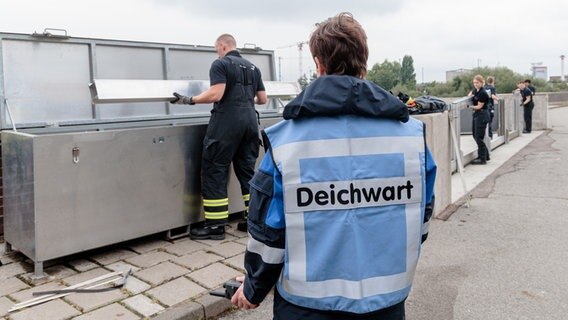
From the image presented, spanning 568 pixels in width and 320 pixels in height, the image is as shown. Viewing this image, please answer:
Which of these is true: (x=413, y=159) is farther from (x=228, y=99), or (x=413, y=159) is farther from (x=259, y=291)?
(x=228, y=99)

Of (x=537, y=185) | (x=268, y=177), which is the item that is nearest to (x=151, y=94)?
(x=268, y=177)

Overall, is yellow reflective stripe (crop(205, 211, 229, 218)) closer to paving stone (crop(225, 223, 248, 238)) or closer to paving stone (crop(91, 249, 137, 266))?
paving stone (crop(225, 223, 248, 238))

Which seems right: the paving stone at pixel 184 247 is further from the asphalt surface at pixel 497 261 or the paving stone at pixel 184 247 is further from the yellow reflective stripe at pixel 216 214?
the asphalt surface at pixel 497 261

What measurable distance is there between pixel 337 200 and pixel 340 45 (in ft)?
1.76

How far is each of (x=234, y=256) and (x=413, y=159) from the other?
2.88 metres

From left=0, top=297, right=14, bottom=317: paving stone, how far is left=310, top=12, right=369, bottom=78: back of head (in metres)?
2.75

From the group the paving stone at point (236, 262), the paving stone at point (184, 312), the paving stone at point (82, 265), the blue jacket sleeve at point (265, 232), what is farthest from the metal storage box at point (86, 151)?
the blue jacket sleeve at point (265, 232)

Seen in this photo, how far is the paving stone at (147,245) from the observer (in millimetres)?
4547

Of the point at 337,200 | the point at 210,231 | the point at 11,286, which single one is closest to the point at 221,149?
the point at 210,231

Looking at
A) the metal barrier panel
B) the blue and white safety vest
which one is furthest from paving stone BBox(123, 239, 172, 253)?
the blue and white safety vest

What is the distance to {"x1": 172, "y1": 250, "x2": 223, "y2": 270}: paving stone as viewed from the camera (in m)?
4.14

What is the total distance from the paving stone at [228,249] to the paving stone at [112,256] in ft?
2.32

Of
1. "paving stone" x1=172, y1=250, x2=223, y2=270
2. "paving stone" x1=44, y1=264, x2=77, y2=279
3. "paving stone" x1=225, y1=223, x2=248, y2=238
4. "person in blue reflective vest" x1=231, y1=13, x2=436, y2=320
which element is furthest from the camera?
"paving stone" x1=225, y1=223, x2=248, y2=238

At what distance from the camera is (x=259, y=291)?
5.81 ft
